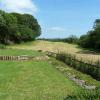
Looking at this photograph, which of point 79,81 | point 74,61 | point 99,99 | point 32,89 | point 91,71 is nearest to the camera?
point 99,99

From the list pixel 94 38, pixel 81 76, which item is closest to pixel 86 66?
pixel 81 76

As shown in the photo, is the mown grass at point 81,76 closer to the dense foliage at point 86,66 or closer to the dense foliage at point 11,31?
the dense foliage at point 86,66

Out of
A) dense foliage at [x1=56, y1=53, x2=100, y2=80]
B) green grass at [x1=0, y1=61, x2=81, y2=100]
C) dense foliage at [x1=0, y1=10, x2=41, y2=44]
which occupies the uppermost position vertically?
dense foliage at [x1=0, y1=10, x2=41, y2=44]

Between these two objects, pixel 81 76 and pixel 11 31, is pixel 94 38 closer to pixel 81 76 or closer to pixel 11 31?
pixel 11 31

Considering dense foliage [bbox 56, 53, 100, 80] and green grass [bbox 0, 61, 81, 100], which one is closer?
green grass [bbox 0, 61, 81, 100]

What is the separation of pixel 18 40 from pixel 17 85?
56625 mm

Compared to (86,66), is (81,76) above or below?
below

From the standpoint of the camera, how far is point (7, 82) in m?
17.8

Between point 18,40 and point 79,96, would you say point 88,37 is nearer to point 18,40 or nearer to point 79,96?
point 18,40

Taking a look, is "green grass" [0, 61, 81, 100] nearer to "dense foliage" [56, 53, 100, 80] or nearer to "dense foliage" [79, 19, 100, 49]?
"dense foliage" [56, 53, 100, 80]

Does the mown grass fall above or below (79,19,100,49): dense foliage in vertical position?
below

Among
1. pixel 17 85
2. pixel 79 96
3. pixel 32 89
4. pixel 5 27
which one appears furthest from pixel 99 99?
pixel 5 27

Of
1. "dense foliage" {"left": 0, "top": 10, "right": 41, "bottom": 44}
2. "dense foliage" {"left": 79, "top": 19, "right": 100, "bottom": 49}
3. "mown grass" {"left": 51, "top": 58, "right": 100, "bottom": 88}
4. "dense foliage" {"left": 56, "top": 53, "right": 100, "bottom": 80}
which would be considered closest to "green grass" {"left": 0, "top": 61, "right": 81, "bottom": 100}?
"mown grass" {"left": 51, "top": 58, "right": 100, "bottom": 88}

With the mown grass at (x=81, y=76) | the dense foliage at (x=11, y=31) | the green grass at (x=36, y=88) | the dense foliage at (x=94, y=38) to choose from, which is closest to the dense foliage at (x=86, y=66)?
the mown grass at (x=81, y=76)
